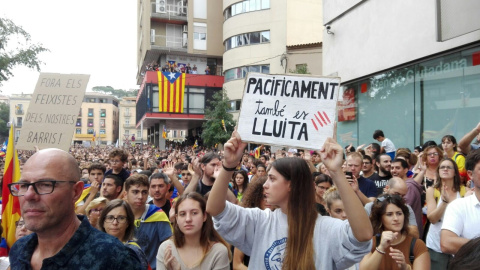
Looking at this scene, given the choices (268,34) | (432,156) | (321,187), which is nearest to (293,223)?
(321,187)

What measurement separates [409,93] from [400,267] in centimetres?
937

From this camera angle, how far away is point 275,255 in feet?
8.50

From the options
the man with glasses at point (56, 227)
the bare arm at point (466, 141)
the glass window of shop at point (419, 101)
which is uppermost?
the glass window of shop at point (419, 101)

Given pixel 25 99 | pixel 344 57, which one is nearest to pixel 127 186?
pixel 344 57

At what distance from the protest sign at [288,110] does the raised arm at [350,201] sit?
9.8 inches

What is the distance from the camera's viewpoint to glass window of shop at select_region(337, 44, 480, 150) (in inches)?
385

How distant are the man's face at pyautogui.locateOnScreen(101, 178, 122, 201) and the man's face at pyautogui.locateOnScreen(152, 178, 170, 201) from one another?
54 centimetres

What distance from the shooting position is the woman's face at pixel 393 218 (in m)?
3.64

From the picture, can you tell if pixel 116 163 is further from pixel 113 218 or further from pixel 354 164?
pixel 354 164

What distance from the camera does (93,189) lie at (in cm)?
555

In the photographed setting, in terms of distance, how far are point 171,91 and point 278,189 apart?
114 ft

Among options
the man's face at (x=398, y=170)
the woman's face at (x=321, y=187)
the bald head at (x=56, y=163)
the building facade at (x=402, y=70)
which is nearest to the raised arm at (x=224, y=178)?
the bald head at (x=56, y=163)

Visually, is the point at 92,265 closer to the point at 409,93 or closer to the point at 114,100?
the point at 409,93

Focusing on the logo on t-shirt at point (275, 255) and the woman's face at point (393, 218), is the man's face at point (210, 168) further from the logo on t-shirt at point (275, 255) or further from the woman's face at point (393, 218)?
the logo on t-shirt at point (275, 255)
